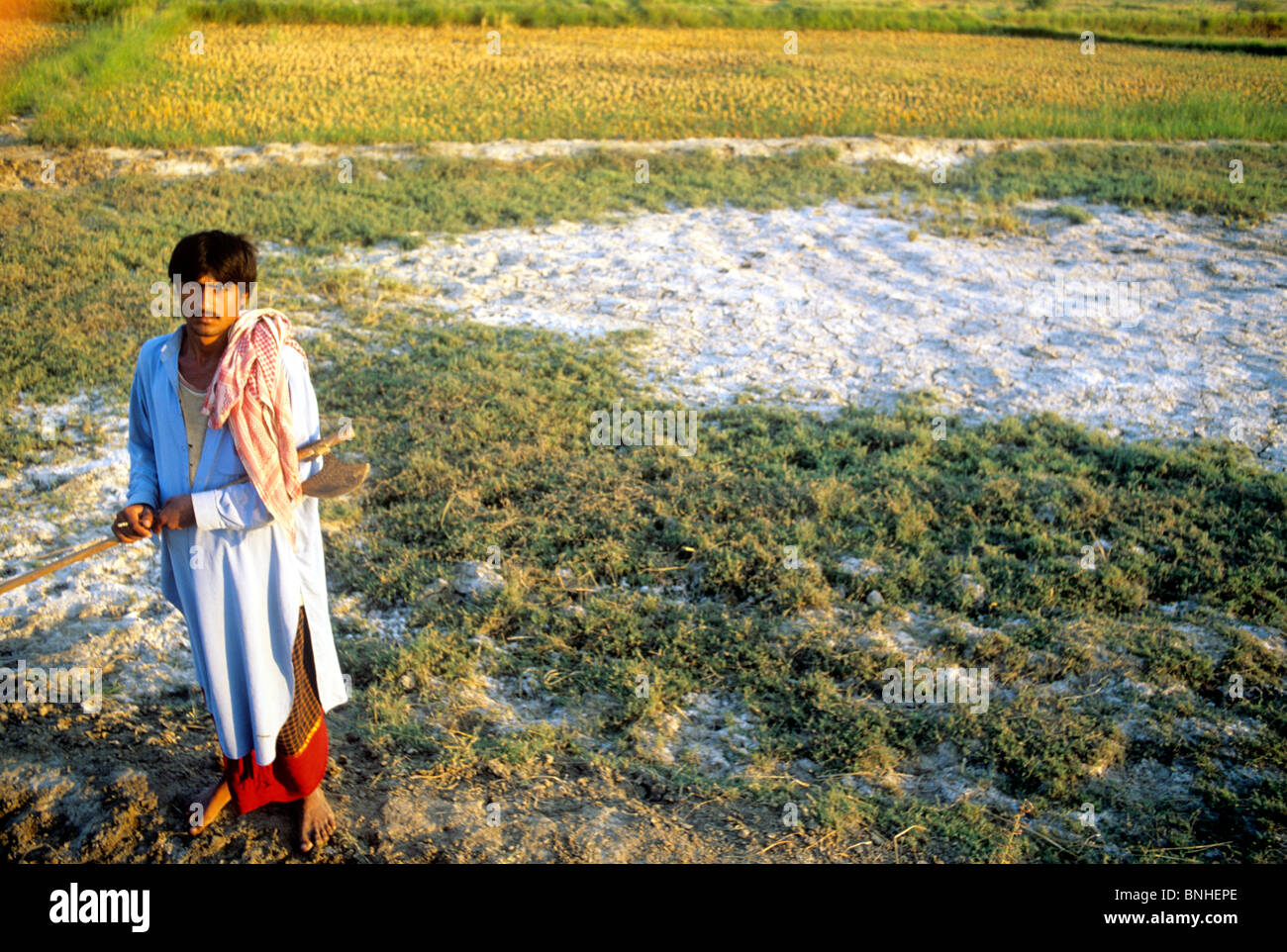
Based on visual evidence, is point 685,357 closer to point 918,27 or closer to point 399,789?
point 399,789

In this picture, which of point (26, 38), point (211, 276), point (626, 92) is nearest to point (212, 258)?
point (211, 276)

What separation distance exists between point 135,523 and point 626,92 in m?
14.8

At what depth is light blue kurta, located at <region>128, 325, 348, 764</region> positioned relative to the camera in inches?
100

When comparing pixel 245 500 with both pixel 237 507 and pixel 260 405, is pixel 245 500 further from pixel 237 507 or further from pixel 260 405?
pixel 260 405

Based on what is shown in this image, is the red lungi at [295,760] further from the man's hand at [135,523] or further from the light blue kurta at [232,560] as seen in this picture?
the man's hand at [135,523]

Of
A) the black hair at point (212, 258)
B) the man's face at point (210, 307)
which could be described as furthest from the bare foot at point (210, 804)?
the black hair at point (212, 258)

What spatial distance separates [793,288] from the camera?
845 cm

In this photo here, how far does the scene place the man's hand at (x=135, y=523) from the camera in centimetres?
251

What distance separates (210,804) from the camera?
9.49 feet

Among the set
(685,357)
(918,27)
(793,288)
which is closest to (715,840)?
(685,357)

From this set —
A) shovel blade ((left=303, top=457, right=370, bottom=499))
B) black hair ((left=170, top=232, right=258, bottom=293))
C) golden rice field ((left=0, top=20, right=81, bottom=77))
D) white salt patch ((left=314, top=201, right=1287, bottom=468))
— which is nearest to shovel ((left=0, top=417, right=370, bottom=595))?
shovel blade ((left=303, top=457, right=370, bottom=499))

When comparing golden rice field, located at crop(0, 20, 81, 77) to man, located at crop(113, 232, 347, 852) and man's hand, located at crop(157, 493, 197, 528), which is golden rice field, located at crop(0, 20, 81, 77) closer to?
man, located at crop(113, 232, 347, 852)
